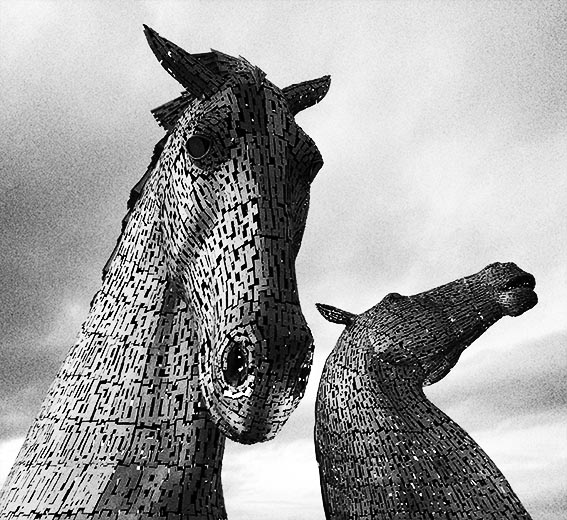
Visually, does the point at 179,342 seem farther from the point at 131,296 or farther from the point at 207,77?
the point at 207,77

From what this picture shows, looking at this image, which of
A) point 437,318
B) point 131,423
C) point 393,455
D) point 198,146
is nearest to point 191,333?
point 131,423

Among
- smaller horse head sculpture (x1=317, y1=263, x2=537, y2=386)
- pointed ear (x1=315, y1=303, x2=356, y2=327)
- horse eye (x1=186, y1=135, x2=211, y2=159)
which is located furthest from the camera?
pointed ear (x1=315, y1=303, x2=356, y2=327)

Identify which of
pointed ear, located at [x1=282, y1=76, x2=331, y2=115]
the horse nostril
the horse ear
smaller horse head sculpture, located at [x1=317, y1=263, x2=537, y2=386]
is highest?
smaller horse head sculpture, located at [x1=317, y1=263, x2=537, y2=386]

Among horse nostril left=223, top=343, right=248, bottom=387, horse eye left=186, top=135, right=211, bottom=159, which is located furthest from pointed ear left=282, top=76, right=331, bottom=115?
horse nostril left=223, top=343, right=248, bottom=387

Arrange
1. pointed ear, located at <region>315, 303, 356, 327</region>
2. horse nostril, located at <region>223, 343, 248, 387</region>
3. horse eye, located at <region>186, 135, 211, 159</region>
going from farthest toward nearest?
pointed ear, located at <region>315, 303, 356, 327</region> → horse eye, located at <region>186, 135, 211, 159</region> → horse nostril, located at <region>223, 343, 248, 387</region>

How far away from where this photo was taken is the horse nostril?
880 millimetres

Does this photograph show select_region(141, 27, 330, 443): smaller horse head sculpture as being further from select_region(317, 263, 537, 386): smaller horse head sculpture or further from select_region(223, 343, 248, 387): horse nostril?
select_region(317, 263, 537, 386): smaller horse head sculpture

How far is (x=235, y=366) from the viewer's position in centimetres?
89

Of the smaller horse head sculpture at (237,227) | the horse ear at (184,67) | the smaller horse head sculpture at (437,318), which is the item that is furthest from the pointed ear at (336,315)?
the horse ear at (184,67)

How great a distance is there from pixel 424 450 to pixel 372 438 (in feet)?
0.54

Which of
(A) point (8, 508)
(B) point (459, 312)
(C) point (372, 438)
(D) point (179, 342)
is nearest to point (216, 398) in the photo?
(D) point (179, 342)

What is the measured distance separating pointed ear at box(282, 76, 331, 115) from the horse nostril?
0.55 meters

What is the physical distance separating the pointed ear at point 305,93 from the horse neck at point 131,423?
1.17ft

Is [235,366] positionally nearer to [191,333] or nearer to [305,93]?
[191,333]
